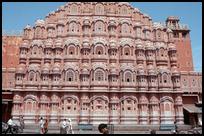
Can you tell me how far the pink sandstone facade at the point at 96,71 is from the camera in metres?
29.3

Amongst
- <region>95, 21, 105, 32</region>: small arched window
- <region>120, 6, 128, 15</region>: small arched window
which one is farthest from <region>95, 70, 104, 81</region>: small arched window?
<region>120, 6, 128, 15</region>: small arched window

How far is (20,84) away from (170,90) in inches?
577

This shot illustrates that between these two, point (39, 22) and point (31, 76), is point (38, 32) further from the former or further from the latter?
point (31, 76)

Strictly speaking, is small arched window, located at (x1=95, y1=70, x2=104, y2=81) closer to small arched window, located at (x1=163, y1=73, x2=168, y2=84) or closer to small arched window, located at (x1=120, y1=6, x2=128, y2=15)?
small arched window, located at (x1=163, y1=73, x2=168, y2=84)

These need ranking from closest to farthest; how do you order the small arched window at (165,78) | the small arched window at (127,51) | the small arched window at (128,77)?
1. the small arched window at (128,77)
2. the small arched window at (165,78)
3. the small arched window at (127,51)

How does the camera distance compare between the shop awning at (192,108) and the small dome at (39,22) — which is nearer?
the shop awning at (192,108)

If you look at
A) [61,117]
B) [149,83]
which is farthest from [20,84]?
[149,83]

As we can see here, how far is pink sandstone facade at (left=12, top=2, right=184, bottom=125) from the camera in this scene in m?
29.3

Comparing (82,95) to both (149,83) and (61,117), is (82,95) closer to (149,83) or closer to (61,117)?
(61,117)

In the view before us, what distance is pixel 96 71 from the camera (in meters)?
30.2

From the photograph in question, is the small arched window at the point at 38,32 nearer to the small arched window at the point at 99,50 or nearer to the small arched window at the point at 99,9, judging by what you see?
the small arched window at the point at 99,50

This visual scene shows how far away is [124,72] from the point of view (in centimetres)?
3039

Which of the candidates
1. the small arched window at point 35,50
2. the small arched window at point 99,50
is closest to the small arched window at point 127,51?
the small arched window at point 99,50

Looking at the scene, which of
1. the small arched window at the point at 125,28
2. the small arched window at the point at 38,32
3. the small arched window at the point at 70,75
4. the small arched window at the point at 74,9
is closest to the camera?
the small arched window at the point at 70,75
